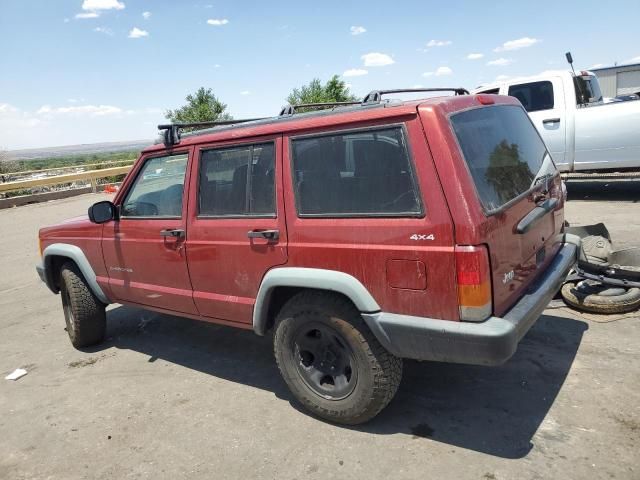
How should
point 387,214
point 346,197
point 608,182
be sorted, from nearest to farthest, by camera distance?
point 387,214 < point 346,197 < point 608,182

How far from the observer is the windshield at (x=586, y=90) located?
913 centimetres

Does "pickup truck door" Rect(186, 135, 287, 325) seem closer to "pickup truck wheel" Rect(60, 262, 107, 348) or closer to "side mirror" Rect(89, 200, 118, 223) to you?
"side mirror" Rect(89, 200, 118, 223)

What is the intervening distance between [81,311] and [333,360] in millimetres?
2708

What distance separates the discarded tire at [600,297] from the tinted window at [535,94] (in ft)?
17.9

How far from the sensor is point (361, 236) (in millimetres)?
2770

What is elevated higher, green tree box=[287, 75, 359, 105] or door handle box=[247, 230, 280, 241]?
green tree box=[287, 75, 359, 105]

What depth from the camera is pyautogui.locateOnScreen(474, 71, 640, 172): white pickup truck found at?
326 inches

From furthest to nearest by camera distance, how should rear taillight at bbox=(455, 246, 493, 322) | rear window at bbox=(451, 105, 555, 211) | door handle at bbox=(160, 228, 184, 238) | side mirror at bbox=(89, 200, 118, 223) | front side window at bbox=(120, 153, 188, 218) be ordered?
side mirror at bbox=(89, 200, 118, 223) < front side window at bbox=(120, 153, 188, 218) < door handle at bbox=(160, 228, 184, 238) < rear window at bbox=(451, 105, 555, 211) < rear taillight at bbox=(455, 246, 493, 322)

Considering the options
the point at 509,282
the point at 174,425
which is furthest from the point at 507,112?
the point at 174,425

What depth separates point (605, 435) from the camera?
8.89 ft

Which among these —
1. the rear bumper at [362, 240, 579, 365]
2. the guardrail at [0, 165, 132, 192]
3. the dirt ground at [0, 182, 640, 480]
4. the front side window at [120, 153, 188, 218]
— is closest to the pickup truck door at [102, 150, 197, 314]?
the front side window at [120, 153, 188, 218]

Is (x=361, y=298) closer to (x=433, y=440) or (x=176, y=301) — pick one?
(x=433, y=440)

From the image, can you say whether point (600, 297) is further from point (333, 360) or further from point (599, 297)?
point (333, 360)

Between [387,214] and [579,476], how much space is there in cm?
156
